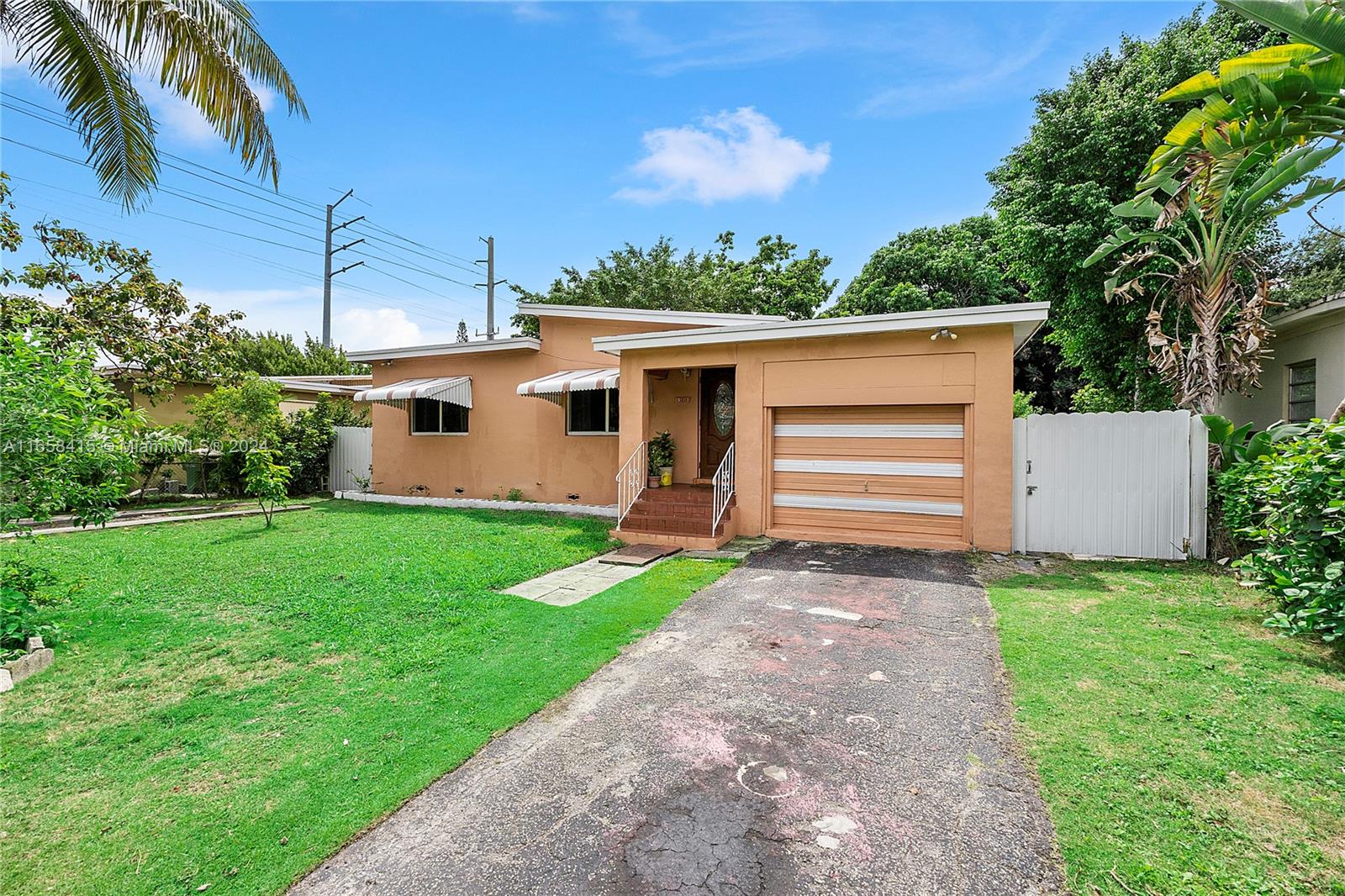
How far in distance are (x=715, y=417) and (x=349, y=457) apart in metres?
12.3

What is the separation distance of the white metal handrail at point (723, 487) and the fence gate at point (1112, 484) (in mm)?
4617

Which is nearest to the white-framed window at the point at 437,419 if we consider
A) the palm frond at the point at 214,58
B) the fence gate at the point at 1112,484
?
the palm frond at the point at 214,58

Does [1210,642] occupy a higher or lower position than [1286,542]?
lower

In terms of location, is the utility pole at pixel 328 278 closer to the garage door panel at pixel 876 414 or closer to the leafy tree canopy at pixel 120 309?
the leafy tree canopy at pixel 120 309

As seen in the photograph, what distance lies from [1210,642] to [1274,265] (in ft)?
67.9

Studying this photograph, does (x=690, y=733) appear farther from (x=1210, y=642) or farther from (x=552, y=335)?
(x=552, y=335)

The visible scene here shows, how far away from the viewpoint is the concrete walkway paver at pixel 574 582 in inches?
265

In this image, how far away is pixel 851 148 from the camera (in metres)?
12.9

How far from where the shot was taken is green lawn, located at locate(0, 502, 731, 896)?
8.65 ft

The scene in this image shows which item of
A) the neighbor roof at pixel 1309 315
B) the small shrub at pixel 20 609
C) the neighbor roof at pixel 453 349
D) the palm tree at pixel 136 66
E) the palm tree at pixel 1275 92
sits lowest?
the small shrub at pixel 20 609

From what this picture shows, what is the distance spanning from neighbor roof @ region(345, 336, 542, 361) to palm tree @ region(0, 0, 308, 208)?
22.2 ft

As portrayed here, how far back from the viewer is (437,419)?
15.8 m

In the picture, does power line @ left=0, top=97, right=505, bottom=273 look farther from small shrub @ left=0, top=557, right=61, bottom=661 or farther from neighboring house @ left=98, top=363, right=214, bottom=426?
small shrub @ left=0, top=557, right=61, bottom=661

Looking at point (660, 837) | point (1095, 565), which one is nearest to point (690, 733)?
point (660, 837)
